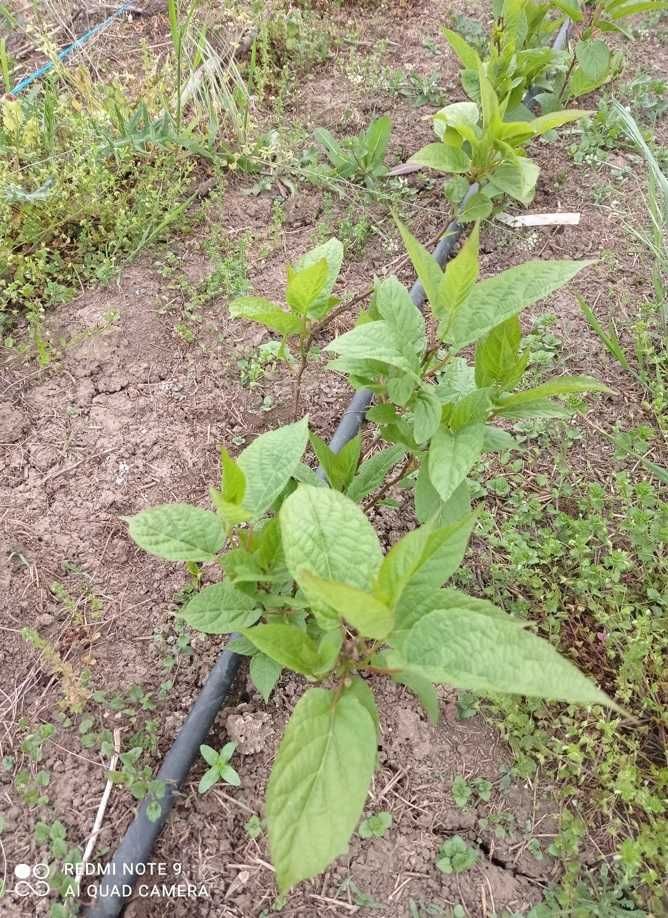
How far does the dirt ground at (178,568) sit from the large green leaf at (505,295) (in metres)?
0.77

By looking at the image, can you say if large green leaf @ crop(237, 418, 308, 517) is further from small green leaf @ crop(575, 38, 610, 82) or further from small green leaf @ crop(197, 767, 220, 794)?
small green leaf @ crop(575, 38, 610, 82)

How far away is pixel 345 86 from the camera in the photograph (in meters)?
3.31

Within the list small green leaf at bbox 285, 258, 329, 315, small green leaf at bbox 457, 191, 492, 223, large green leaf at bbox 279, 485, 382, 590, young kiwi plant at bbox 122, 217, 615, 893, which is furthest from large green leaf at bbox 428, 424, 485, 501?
small green leaf at bbox 457, 191, 492, 223

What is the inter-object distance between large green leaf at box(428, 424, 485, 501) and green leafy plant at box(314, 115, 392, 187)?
184 cm

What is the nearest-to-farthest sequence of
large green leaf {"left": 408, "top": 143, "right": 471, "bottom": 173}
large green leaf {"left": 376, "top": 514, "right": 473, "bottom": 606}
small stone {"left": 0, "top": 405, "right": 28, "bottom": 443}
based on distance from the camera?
large green leaf {"left": 376, "top": 514, "right": 473, "bottom": 606}
small stone {"left": 0, "top": 405, "right": 28, "bottom": 443}
large green leaf {"left": 408, "top": 143, "right": 471, "bottom": 173}

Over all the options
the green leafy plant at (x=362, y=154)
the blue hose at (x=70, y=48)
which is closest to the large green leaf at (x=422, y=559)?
the green leafy plant at (x=362, y=154)

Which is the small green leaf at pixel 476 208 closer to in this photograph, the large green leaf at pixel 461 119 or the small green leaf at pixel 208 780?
the large green leaf at pixel 461 119

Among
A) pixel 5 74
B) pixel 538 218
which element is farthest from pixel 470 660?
pixel 5 74

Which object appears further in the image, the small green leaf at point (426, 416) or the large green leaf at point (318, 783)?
the small green leaf at point (426, 416)

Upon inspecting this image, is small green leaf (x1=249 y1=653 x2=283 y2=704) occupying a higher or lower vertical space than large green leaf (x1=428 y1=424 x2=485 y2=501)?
lower

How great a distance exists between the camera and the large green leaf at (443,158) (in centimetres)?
222

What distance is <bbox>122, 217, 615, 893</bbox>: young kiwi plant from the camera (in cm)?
85

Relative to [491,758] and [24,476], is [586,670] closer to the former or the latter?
[491,758]

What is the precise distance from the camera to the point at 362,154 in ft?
9.07
